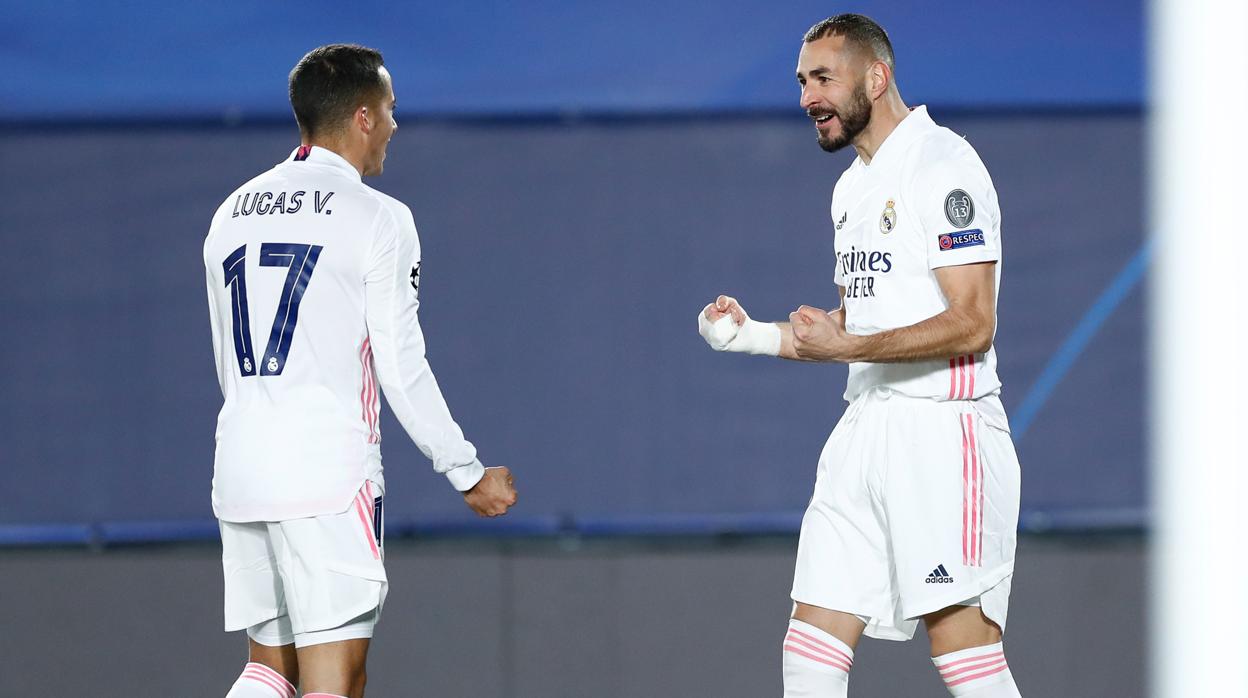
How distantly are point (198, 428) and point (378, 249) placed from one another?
180 cm

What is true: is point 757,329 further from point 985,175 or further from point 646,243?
point 646,243

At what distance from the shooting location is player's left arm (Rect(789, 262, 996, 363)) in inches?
98.1

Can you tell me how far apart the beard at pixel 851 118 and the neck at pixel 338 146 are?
94cm

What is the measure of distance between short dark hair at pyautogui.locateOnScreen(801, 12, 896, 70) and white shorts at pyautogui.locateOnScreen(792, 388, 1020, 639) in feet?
2.32

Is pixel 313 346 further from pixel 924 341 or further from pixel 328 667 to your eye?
pixel 924 341

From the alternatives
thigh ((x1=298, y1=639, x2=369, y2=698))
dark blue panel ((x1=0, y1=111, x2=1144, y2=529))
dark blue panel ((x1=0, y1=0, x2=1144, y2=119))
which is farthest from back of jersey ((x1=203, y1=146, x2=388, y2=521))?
dark blue panel ((x1=0, y1=0, x2=1144, y2=119))

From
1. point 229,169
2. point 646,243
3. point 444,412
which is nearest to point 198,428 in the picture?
point 229,169

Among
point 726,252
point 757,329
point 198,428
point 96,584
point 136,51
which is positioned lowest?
point 96,584

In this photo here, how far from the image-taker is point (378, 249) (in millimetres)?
2553

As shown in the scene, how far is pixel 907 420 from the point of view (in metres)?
2.71

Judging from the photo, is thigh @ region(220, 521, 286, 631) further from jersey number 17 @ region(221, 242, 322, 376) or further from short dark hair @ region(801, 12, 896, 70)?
short dark hair @ region(801, 12, 896, 70)

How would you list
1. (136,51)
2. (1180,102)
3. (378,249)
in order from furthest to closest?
(136,51)
(378,249)
(1180,102)

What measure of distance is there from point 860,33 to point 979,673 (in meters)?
1.30

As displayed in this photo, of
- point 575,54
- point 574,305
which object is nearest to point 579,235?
point 574,305
